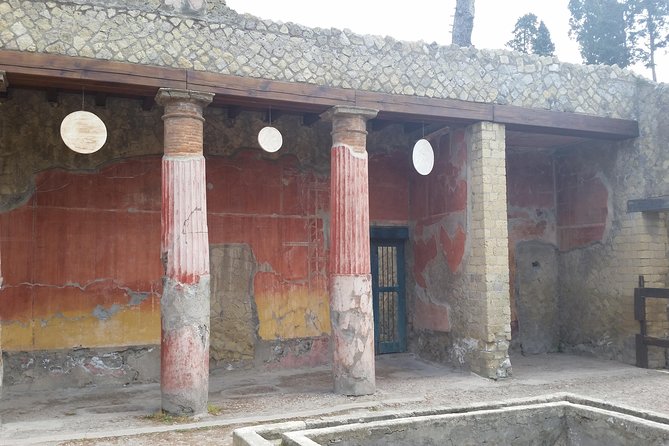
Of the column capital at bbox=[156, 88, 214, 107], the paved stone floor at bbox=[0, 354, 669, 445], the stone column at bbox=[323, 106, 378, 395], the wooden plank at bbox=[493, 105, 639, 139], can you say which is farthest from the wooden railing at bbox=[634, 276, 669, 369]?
the column capital at bbox=[156, 88, 214, 107]

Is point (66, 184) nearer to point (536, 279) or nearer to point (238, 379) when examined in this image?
point (238, 379)

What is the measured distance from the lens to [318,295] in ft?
28.2

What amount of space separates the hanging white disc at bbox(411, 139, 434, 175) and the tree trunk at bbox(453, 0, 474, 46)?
654 centimetres

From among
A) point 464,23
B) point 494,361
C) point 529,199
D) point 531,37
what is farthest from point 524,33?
point 494,361

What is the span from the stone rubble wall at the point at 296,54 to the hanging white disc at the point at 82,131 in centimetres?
59

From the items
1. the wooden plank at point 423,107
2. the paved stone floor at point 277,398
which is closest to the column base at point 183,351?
the paved stone floor at point 277,398

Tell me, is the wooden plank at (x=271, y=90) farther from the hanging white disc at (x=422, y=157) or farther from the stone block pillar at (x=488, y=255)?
the stone block pillar at (x=488, y=255)

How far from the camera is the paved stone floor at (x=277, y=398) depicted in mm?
5262

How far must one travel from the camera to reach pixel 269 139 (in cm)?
671

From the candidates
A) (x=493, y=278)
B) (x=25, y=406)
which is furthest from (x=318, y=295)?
(x=25, y=406)

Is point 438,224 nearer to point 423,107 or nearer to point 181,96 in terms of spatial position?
point 423,107

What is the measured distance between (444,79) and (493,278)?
2.48 meters

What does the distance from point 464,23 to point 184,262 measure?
9.72 meters

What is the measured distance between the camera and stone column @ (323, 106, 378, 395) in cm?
659
